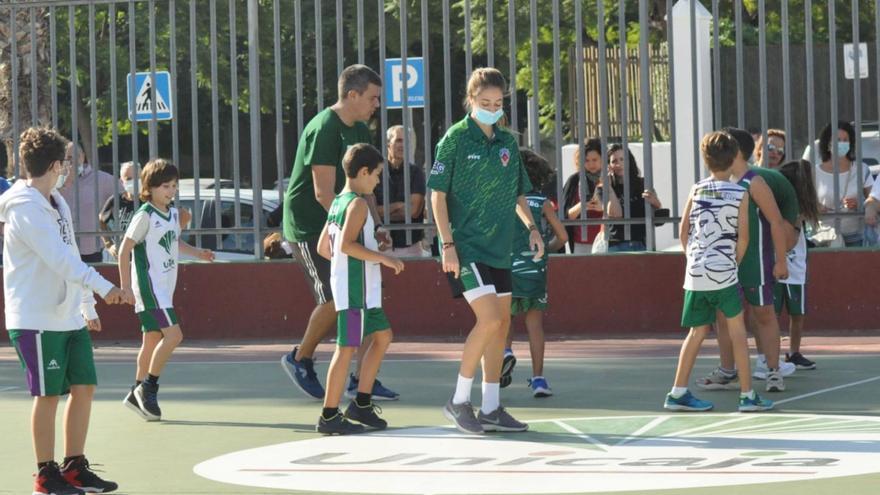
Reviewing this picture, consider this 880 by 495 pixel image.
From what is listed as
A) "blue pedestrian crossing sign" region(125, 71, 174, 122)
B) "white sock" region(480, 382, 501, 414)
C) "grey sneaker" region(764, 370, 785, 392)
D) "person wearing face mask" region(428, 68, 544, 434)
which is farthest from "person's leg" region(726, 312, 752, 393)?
"blue pedestrian crossing sign" region(125, 71, 174, 122)

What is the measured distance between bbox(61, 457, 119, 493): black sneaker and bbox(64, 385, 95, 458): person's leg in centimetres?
4

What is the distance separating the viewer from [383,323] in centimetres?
876

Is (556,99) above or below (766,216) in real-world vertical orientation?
above

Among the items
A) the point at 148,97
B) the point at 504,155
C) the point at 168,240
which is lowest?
the point at 168,240

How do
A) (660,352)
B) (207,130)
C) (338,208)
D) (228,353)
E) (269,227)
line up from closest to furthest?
(338,208) → (660,352) → (228,353) → (269,227) → (207,130)

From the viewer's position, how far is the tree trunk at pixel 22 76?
1507cm

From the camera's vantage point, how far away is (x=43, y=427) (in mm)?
6871

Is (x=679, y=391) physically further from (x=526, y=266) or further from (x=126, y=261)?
(x=126, y=261)

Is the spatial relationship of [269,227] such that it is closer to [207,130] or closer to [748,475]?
[748,475]

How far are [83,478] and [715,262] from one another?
369 centimetres

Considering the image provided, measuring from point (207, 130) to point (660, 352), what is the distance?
29.2 meters

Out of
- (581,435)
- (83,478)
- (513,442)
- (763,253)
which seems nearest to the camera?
(83,478)

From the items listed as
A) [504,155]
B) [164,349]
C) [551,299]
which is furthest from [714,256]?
[551,299]

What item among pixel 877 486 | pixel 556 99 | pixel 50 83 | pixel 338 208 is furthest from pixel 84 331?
pixel 50 83
